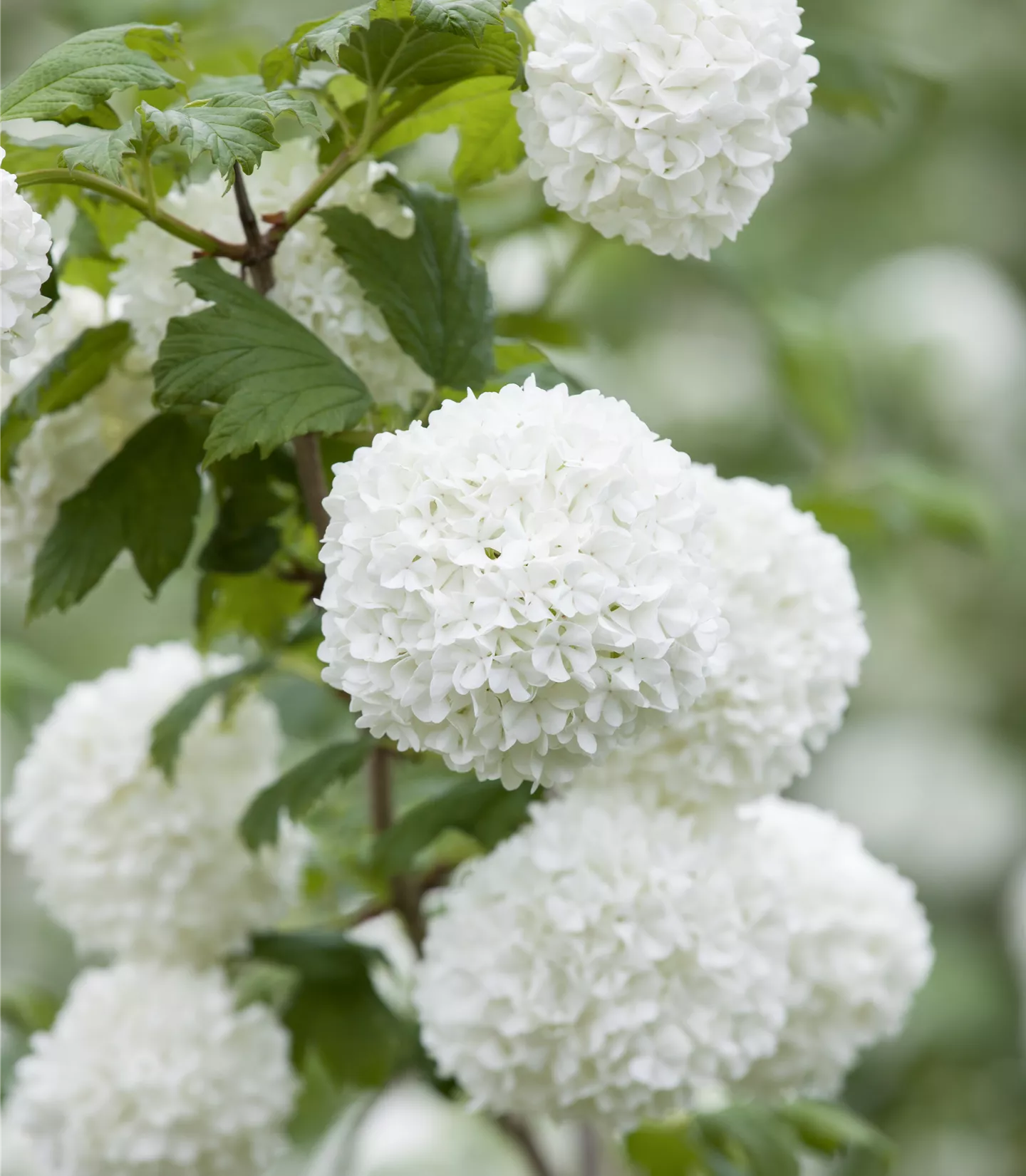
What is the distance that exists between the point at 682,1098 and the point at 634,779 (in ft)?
0.54

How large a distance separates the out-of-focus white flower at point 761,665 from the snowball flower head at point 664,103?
0.16 metres

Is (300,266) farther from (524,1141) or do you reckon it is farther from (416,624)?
(524,1141)

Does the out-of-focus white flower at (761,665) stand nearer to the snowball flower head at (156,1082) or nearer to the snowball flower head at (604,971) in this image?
the snowball flower head at (604,971)

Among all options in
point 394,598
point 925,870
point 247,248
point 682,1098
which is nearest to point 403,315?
point 247,248

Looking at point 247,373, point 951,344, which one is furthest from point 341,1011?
point 951,344

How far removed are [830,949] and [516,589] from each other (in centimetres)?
44

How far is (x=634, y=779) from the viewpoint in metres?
0.81

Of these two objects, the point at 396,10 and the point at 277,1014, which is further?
the point at 277,1014

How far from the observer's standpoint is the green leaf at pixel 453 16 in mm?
599

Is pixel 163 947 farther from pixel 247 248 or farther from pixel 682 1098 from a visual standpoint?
pixel 247 248

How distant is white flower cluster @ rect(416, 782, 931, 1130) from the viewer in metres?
0.76

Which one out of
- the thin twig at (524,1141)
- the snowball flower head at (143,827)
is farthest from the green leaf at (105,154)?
the thin twig at (524,1141)

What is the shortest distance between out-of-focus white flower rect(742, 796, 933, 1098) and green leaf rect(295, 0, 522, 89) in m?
0.44

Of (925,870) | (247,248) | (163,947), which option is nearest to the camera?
(247,248)
